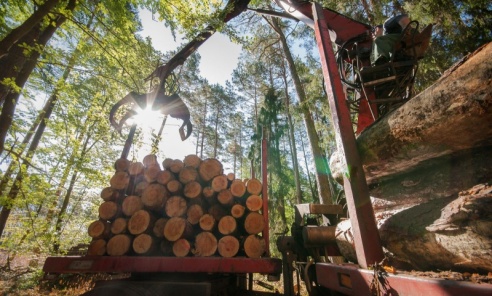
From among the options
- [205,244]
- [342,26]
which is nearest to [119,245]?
[205,244]

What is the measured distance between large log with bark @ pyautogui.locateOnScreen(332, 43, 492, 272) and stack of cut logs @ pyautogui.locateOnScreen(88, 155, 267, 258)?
155 centimetres

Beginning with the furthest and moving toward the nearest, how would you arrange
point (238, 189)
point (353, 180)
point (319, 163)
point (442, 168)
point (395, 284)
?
1. point (319, 163)
2. point (238, 189)
3. point (353, 180)
4. point (442, 168)
5. point (395, 284)

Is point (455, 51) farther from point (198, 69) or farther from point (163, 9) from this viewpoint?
point (198, 69)

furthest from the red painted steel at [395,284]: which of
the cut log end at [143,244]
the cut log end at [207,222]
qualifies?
the cut log end at [143,244]

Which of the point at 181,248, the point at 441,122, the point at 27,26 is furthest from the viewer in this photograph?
the point at 27,26

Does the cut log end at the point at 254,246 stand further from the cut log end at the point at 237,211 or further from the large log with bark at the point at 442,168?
the large log with bark at the point at 442,168

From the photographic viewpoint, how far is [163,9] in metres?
5.25

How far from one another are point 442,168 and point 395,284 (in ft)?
4.24

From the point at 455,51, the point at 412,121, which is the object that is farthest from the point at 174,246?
the point at 455,51

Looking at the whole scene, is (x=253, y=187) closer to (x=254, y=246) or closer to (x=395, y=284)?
(x=254, y=246)

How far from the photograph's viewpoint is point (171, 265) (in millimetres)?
2443

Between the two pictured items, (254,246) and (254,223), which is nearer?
(254,246)

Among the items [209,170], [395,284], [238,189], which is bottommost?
[395,284]

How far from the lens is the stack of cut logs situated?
2.80 m
